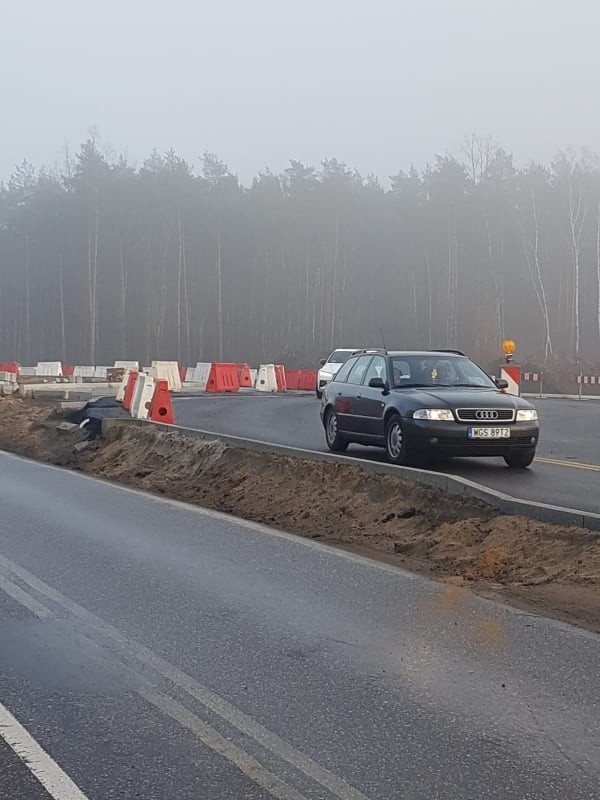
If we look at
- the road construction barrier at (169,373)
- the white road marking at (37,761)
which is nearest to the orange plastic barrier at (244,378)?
the road construction barrier at (169,373)

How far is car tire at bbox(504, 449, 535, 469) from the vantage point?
13156mm

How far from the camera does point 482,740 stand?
4.50 metres

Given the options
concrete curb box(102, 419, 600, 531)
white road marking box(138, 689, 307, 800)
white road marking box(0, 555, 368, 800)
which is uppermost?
concrete curb box(102, 419, 600, 531)

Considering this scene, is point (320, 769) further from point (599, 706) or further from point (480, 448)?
point (480, 448)

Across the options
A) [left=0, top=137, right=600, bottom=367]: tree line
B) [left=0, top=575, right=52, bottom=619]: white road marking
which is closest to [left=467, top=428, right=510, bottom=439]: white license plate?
[left=0, top=575, right=52, bottom=619]: white road marking

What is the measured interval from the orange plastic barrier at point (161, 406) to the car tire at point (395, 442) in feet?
20.7

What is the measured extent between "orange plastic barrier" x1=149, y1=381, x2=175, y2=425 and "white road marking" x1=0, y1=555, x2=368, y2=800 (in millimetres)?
11272

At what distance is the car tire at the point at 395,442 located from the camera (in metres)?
12.6

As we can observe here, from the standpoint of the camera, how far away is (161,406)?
18.5 m

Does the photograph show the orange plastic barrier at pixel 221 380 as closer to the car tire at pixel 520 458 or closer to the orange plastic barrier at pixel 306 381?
the orange plastic barrier at pixel 306 381

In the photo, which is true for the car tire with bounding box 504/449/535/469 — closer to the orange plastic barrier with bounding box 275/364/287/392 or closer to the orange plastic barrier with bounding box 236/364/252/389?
the orange plastic barrier with bounding box 275/364/287/392

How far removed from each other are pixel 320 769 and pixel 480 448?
870 cm

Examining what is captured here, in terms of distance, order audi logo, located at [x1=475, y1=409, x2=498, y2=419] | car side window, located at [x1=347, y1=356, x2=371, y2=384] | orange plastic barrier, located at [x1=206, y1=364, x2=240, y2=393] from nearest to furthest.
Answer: audi logo, located at [x1=475, y1=409, x2=498, y2=419]
car side window, located at [x1=347, y1=356, x2=371, y2=384]
orange plastic barrier, located at [x1=206, y1=364, x2=240, y2=393]

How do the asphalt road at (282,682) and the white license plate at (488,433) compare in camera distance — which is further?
the white license plate at (488,433)
